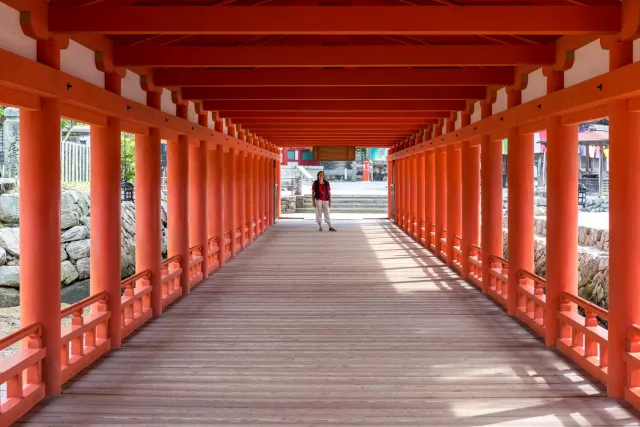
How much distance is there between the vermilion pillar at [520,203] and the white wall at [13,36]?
15.6 feet

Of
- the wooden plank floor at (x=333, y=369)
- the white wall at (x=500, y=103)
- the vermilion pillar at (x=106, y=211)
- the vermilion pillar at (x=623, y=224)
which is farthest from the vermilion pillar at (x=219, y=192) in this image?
the vermilion pillar at (x=623, y=224)

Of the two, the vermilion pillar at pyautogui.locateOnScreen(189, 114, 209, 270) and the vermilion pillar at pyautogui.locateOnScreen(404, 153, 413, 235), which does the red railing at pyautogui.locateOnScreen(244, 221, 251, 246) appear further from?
the vermilion pillar at pyautogui.locateOnScreen(189, 114, 209, 270)

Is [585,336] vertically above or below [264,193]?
below

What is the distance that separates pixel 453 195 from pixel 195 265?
14.4ft

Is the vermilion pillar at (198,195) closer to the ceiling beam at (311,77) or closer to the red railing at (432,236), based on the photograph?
the ceiling beam at (311,77)

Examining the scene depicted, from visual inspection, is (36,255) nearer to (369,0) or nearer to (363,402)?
(363,402)

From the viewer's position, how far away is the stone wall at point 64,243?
508 inches

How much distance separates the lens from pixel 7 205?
43.5ft

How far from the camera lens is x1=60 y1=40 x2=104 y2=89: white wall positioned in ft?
16.7

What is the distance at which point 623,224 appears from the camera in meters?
4.56

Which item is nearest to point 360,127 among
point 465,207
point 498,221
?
point 465,207

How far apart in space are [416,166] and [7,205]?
8745 millimetres

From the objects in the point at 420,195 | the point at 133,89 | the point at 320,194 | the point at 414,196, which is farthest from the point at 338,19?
the point at 320,194

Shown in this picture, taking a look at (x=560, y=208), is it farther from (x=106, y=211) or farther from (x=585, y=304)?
(x=106, y=211)
